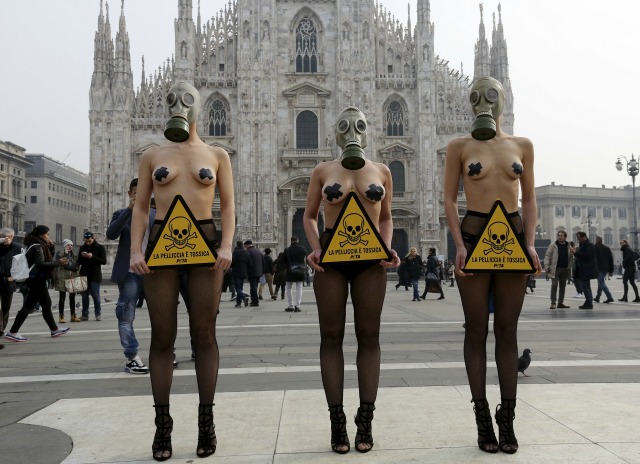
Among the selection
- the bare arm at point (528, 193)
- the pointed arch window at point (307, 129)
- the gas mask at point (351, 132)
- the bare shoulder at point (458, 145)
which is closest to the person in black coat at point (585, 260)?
the bare arm at point (528, 193)

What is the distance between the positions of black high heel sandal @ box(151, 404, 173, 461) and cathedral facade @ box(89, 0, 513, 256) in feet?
110

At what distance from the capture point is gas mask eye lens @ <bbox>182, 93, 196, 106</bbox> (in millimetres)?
3658

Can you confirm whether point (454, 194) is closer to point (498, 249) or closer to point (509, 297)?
point (498, 249)

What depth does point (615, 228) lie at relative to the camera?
77.4 m

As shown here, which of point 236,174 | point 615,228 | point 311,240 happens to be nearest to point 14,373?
point 311,240

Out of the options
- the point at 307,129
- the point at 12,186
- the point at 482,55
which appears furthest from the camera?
the point at 12,186

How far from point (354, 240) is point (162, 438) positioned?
148 centimetres

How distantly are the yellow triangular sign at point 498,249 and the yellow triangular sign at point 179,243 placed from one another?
4.89 ft

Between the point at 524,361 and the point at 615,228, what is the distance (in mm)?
80352

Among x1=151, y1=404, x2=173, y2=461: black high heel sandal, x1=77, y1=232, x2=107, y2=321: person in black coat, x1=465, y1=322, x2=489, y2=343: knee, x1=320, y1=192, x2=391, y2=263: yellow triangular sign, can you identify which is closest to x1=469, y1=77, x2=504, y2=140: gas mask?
x1=320, y1=192, x2=391, y2=263: yellow triangular sign

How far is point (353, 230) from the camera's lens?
3525 mm

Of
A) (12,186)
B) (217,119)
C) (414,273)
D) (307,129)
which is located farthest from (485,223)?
(12,186)

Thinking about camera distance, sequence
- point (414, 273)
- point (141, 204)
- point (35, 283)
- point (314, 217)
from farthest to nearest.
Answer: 1. point (414, 273)
2. point (35, 283)
3. point (314, 217)
4. point (141, 204)

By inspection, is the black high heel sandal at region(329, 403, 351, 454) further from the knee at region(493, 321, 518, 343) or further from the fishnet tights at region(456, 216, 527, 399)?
the knee at region(493, 321, 518, 343)
